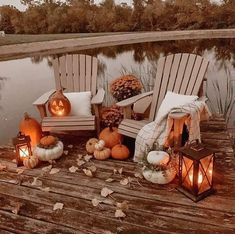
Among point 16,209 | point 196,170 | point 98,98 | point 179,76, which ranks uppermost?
point 179,76

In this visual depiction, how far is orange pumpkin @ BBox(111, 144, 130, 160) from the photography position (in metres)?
3.23

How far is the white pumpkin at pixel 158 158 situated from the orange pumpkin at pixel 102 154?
61 centimetres

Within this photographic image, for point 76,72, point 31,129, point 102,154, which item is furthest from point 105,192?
point 76,72

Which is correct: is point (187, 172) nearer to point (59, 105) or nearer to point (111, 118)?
point (111, 118)

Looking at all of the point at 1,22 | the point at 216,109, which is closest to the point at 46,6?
the point at 1,22

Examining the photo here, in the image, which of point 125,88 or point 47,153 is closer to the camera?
point 47,153

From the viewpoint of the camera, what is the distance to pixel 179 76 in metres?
3.63

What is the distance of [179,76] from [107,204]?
183 centimetres

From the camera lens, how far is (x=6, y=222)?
2365 millimetres

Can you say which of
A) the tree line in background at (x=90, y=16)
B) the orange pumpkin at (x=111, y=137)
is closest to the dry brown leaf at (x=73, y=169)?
the orange pumpkin at (x=111, y=137)

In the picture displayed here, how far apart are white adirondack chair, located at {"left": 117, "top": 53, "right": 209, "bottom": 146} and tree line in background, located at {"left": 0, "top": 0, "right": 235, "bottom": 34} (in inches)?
1336

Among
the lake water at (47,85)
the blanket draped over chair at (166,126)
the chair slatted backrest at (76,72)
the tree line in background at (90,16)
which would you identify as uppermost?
the tree line in background at (90,16)

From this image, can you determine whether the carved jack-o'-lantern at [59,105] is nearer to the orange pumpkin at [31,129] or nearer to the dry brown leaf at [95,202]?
the orange pumpkin at [31,129]

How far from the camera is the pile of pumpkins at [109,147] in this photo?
10.6 ft
